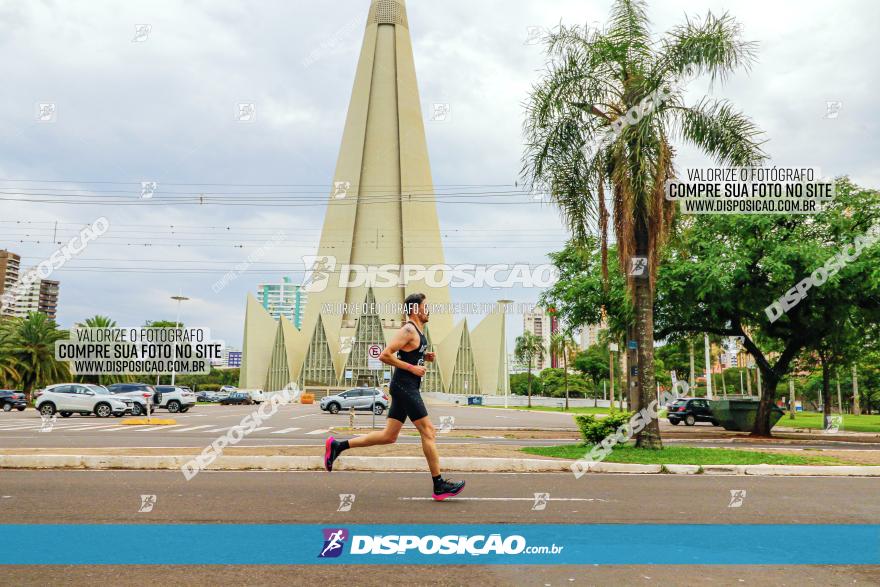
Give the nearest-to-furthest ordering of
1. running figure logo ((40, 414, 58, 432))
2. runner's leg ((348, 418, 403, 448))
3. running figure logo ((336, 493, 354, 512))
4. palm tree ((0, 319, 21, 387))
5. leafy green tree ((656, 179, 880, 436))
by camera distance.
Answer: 1. running figure logo ((336, 493, 354, 512))
2. runner's leg ((348, 418, 403, 448))
3. leafy green tree ((656, 179, 880, 436))
4. running figure logo ((40, 414, 58, 432))
5. palm tree ((0, 319, 21, 387))

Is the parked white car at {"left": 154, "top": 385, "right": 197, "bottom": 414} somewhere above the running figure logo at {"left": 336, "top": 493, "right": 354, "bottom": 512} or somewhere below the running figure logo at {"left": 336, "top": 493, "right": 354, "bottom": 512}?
below

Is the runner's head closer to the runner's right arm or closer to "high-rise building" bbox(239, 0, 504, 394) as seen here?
the runner's right arm

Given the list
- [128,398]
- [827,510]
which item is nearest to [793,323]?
[827,510]

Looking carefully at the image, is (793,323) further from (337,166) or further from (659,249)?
(337,166)

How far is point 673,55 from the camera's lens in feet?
44.2

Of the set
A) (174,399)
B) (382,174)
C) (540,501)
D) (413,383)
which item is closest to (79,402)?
(174,399)

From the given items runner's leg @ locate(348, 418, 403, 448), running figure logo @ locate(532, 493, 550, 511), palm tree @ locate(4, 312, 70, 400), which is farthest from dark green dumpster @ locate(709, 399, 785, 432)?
palm tree @ locate(4, 312, 70, 400)

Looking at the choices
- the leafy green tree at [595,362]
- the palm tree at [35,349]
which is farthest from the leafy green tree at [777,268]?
the leafy green tree at [595,362]

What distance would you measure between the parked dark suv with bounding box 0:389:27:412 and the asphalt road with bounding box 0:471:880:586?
127ft

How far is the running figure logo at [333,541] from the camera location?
470 cm

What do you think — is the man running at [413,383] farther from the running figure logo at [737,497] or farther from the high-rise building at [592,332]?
the high-rise building at [592,332]

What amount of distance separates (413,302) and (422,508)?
206 centimetres

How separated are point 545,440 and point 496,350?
71388 mm

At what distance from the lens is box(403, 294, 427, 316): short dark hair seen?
6.65m
